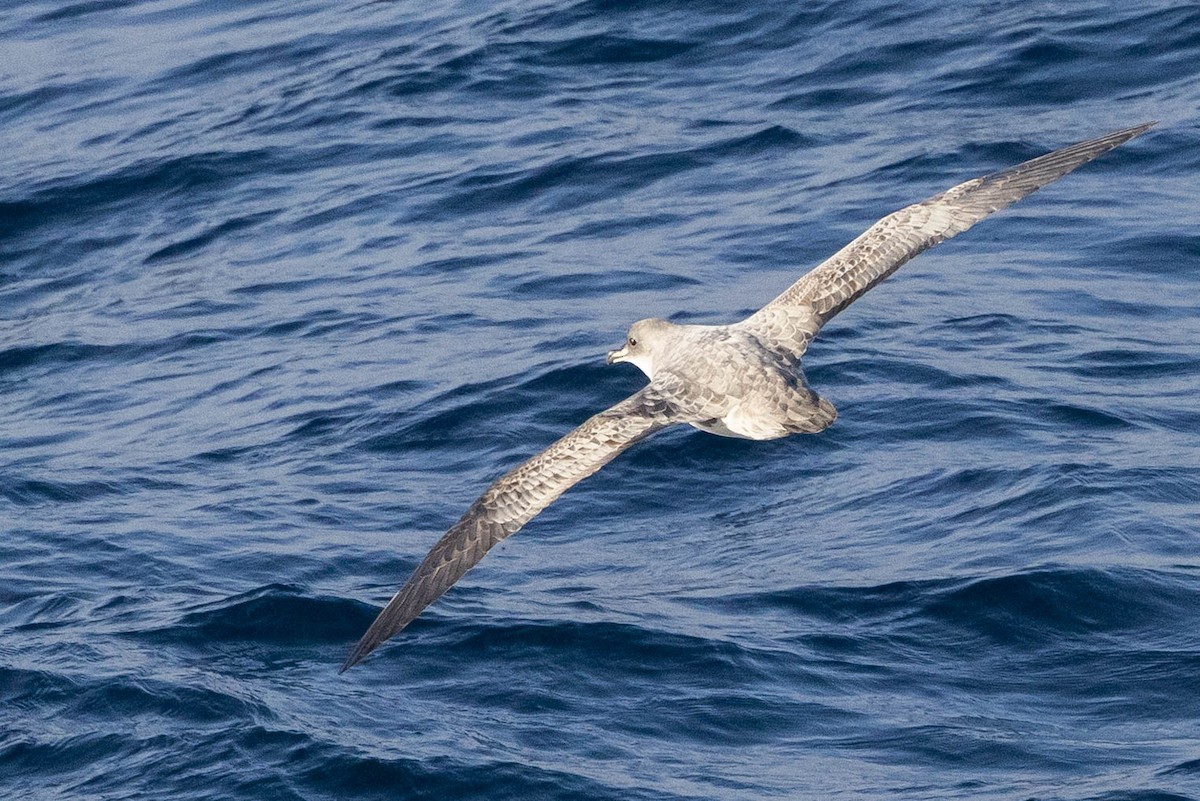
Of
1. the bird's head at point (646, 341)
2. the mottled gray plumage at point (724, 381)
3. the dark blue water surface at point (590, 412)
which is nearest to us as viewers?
the mottled gray plumage at point (724, 381)

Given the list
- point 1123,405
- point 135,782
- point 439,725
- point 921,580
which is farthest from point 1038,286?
point 135,782

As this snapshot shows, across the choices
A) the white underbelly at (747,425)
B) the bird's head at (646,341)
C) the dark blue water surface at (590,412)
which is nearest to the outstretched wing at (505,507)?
the white underbelly at (747,425)

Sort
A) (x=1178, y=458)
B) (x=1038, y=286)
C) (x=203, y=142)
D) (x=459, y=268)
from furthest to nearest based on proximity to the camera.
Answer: (x=203, y=142) < (x=459, y=268) < (x=1038, y=286) < (x=1178, y=458)

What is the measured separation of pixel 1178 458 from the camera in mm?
10328

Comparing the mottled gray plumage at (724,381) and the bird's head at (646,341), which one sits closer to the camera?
the mottled gray plumage at (724,381)

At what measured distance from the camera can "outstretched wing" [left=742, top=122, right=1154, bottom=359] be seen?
1030 cm

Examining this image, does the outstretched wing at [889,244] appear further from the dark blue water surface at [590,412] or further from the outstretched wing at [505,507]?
the outstretched wing at [505,507]

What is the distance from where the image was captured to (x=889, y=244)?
34.6 ft

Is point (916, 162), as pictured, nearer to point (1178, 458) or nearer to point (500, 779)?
point (1178, 458)

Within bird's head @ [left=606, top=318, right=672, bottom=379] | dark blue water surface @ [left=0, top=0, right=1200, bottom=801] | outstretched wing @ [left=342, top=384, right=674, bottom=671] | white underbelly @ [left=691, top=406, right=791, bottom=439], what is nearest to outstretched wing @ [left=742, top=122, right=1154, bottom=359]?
bird's head @ [left=606, top=318, right=672, bottom=379]

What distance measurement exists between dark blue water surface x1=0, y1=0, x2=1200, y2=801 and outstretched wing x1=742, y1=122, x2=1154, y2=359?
98 cm

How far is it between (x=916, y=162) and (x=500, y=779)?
7.84 m

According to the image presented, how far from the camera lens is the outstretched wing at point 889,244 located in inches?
405

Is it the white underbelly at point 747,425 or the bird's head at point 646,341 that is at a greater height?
the bird's head at point 646,341
